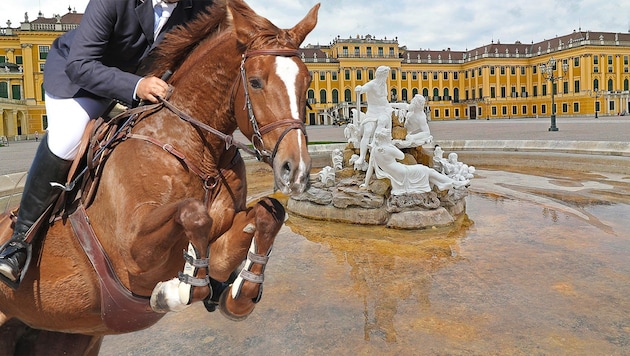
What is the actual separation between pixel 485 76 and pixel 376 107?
7309 centimetres

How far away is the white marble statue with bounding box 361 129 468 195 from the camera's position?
657 cm

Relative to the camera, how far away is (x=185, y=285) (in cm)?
153

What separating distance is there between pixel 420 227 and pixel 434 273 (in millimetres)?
1849

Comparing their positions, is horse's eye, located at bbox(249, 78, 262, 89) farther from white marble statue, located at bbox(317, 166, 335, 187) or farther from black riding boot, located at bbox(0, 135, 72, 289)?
white marble statue, located at bbox(317, 166, 335, 187)

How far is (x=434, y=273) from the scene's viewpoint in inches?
169

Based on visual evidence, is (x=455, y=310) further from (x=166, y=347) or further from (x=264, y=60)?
(x=264, y=60)

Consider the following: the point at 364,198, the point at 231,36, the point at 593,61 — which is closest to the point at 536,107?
the point at 593,61

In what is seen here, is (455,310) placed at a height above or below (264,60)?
below

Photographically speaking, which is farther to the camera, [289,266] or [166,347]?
[289,266]

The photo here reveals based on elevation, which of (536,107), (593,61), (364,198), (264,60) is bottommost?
(364,198)

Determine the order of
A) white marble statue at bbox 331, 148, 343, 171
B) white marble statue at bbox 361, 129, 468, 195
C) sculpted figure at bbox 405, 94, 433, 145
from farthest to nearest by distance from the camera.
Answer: white marble statue at bbox 331, 148, 343, 171
sculpted figure at bbox 405, 94, 433, 145
white marble statue at bbox 361, 129, 468, 195

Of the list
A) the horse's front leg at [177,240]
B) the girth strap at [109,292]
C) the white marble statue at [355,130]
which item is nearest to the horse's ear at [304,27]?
the horse's front leg at [177,240]

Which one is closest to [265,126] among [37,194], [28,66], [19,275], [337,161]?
[37,194]

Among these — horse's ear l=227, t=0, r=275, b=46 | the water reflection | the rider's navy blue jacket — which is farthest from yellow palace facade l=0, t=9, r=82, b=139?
horse's ear l=227, t=0, r=275, b=46
